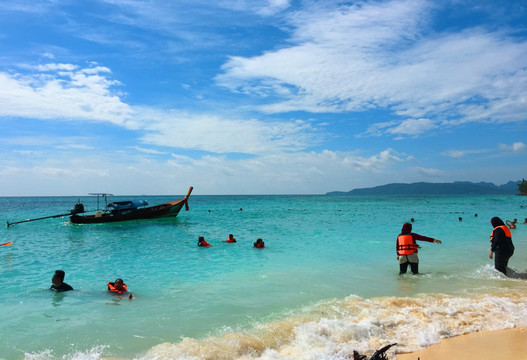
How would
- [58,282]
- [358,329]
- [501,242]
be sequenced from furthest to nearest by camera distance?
Result: 1. [501,242]
2. [58,282]
3. [358,329]

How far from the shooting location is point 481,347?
6047mm

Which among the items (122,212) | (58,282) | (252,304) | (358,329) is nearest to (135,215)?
(122,212)

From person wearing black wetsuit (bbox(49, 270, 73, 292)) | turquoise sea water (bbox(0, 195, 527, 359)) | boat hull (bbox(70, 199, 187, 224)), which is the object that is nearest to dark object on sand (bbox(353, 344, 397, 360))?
turquoise sea water (bbox(0, 195, 527, 359))

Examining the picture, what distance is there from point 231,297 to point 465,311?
18.7 feet

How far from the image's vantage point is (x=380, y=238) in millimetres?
22828

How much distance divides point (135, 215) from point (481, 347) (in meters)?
35.7

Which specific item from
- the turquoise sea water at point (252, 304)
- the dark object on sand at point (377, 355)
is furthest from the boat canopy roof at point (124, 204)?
the dark object on sand at point (377, 355)

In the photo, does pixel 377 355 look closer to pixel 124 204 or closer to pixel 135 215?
pixel 135 215

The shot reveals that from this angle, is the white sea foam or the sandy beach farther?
the white sea foam

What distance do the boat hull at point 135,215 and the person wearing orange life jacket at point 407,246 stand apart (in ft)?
98.1

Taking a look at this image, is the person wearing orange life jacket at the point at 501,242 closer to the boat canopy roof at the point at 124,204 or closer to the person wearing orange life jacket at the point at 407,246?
the person wearing orange life jacket at the point at 407,246

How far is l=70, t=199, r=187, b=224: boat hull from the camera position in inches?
1399

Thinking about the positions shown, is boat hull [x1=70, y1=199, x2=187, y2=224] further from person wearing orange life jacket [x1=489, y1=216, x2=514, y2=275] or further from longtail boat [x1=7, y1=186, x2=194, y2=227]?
person wearing orange life jacket [x1=489, y1=216, x2=514, y2=275]

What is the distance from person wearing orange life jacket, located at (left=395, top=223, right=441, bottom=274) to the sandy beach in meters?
4.43
